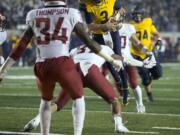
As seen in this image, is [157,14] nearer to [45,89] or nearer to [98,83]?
[98,83]

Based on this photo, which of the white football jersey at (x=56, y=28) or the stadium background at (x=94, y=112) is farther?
the stadium background at (x=94, y=112)

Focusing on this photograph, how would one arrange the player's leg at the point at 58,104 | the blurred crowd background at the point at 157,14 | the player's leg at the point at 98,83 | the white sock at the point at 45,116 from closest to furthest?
the white sock at the point at 45,116, the player's leg at the point at 98,83, the player's leg at the point at 58,104, the blurred crowd background at the point at 157,14

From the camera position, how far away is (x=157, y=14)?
31875 millimetres

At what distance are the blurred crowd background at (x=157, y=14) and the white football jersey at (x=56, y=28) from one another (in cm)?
2183

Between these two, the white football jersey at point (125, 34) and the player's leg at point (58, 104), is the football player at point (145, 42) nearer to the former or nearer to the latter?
the white football jersey at point (125, 34)

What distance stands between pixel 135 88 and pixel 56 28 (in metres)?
4.65

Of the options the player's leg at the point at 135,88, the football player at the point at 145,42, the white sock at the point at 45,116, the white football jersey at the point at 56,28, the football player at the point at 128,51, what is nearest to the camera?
the white football jersey at the point at 56,28

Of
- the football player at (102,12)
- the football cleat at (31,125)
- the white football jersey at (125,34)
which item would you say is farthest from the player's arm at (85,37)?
the white football jersey at (125,34)

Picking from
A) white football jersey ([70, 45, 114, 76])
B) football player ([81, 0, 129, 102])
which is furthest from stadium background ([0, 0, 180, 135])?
football player ([81, 0, 129, 102])

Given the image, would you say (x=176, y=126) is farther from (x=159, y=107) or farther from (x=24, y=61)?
(x=24, y=61)

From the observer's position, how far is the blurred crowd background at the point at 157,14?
29969 millimetres

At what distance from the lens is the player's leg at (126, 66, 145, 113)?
10.6 m

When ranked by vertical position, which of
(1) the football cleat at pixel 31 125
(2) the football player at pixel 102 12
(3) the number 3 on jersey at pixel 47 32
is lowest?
(1) the football cleat at pixel 31 125

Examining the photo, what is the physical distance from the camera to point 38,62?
6.69 metres
